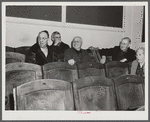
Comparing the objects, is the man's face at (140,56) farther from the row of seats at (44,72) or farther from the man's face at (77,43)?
the man's face at (77,43)

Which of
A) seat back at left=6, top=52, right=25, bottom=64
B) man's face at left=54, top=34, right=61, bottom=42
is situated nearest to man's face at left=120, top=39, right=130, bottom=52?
man's face at left=54, top=34, right=61, bottom=42

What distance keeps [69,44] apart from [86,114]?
2.35 ft

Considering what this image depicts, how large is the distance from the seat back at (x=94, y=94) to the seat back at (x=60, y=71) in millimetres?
289

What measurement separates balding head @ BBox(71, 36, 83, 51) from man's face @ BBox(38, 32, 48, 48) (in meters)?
0.28

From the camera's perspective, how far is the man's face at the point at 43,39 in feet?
5.31

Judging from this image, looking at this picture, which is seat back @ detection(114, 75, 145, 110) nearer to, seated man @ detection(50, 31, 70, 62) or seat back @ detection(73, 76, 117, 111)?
seat back @ detection(73, 76, 117, 111)

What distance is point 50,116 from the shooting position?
1425 mm

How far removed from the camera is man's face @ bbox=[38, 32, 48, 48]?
162cm

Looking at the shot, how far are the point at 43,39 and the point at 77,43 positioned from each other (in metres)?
0.36

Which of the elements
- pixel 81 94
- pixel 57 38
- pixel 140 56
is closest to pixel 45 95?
pixel 81 94

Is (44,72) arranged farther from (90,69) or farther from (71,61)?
(90,69)

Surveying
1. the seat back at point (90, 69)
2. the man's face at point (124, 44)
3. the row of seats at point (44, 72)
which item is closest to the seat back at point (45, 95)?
the row of seats at point (44, 72)

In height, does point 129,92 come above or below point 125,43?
below

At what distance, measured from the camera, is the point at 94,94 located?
4.59ft
